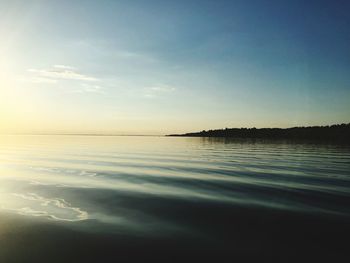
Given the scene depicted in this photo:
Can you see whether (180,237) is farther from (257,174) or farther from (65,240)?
(257,174)

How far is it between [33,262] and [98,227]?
95.2 inches

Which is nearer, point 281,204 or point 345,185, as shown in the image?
point 281,204

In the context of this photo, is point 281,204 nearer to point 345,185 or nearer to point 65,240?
point 345,185

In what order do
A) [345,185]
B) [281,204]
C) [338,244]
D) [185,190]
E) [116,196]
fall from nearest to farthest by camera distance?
[338,244], [281,204], [116,196], [185,190], [345,185]

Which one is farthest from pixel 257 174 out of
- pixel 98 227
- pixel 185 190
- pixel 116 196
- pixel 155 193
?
pixel 98 227

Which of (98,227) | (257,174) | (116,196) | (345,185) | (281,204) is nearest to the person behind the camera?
(98,227)

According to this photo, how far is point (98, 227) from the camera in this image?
8320 millimetres

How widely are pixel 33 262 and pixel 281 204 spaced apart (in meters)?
8.56

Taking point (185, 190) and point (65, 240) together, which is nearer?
point (65, 240)

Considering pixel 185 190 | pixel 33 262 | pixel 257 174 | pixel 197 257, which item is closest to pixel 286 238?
pixel 197 257

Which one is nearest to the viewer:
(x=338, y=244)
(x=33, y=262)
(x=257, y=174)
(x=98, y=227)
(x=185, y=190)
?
(x=33, y=262)

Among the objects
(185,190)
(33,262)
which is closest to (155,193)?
(185,190)

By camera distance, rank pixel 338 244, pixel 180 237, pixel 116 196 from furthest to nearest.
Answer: pixel 116 196 < pixel 180 237 < pixel 338 244

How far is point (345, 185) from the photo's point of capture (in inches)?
596
